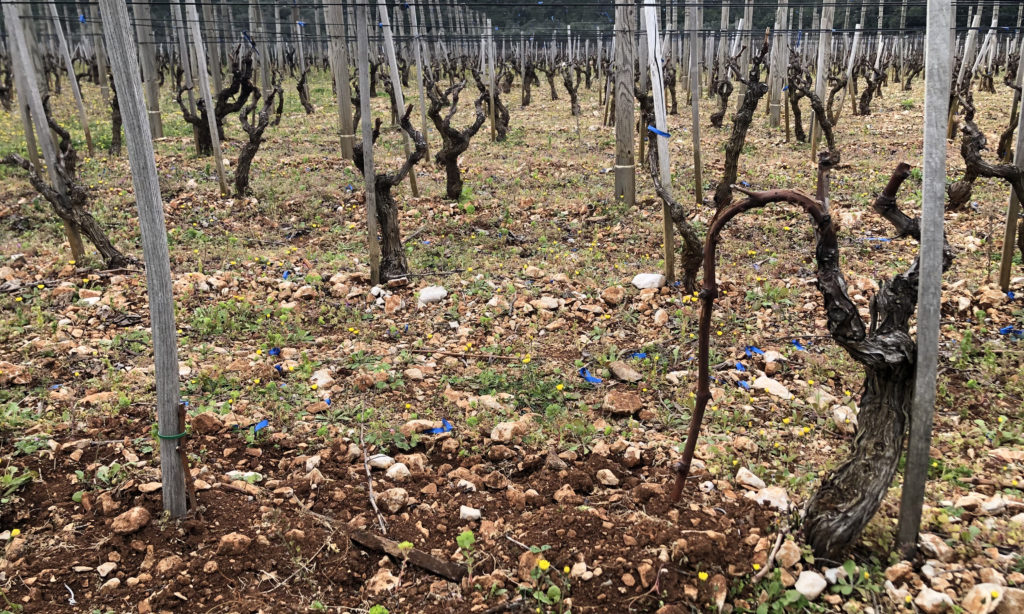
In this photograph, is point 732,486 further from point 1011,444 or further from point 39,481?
point 39,481

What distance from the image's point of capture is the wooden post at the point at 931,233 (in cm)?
211

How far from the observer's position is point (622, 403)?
387cm

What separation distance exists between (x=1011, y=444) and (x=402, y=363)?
3.38 metres

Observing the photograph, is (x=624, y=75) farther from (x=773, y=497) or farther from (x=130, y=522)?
(x=130, y=522)

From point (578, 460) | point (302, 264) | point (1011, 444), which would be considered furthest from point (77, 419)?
point (1011, 444)

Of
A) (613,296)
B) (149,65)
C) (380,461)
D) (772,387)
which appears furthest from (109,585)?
(149,65)

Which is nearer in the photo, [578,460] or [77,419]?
[578,460]

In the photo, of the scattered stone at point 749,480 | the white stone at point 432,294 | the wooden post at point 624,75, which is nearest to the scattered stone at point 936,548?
the scattered stone at point 749,480

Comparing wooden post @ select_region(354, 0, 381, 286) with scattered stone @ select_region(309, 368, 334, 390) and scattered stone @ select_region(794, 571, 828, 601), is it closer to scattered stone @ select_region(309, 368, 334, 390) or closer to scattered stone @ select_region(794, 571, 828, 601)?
scattered stone @ select_region(309, 368, 334, 390)

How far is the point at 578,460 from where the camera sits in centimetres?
341

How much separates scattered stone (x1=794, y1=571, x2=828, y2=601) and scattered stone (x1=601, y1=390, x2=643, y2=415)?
145 cm

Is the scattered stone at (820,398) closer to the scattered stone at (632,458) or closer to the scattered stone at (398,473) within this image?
the scattered stone at (632,458)

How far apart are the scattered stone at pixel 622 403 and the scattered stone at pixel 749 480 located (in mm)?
804

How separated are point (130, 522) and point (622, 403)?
2437mm
